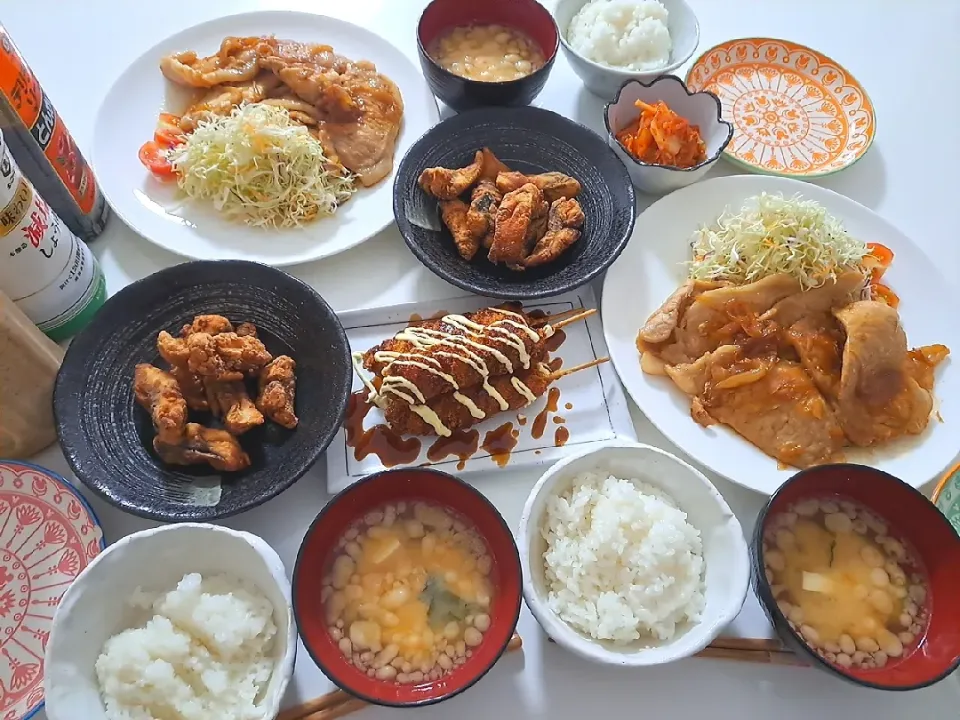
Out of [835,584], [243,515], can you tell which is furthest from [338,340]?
[835,584]

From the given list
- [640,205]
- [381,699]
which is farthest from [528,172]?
[381,699]

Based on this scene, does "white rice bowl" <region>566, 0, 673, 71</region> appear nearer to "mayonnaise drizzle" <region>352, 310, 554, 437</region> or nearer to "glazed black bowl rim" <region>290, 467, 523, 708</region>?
"mayonnaise drizzle" <region>352, 310, 554, 437</region>

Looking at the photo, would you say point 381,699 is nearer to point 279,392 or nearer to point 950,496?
point 279,392

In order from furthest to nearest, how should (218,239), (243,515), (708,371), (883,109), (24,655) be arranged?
(883,109), (218,239), (708,371), (243,515), (24,655)

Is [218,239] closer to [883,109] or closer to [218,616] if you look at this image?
[218,616]

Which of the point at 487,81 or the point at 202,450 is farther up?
the point at 487,81

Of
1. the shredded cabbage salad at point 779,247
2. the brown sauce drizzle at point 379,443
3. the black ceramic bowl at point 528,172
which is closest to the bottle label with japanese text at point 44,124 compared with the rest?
the black ceramic bowl at point 528,172
